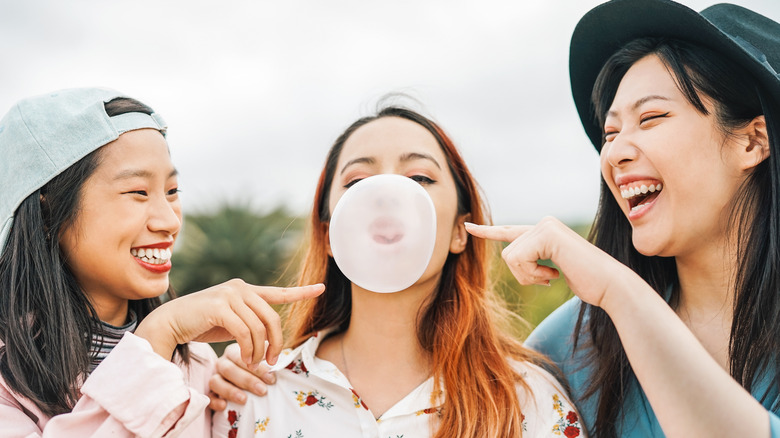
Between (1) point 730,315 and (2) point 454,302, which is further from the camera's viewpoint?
(2) point 454,302

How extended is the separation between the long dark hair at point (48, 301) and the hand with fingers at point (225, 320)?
0.30m

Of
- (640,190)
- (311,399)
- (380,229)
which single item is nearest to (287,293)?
(380,229)

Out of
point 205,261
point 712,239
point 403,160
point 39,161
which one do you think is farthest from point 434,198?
point 205,261

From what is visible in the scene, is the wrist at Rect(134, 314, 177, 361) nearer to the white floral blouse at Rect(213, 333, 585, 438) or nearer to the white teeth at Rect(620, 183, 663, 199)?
the white floral blouse at Rect(213, 333, 585, 438)

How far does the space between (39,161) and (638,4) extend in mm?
2307

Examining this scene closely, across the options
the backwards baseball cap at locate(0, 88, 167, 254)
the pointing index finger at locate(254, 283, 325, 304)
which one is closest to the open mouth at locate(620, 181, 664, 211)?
the pointing index finger at locate(254, 283, 325, 304)

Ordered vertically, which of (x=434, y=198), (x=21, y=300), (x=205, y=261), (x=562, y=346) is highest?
(x=434, y=198)

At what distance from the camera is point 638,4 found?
2.52 metres

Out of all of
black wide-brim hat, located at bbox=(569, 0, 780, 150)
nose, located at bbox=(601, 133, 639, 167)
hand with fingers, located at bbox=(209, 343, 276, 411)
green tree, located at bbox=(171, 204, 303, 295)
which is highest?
black wide-brim hat, located at bbox=(569, 0, 780, 150)

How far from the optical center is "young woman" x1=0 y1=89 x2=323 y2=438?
2.06m

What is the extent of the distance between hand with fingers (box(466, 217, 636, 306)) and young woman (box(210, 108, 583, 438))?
529mm

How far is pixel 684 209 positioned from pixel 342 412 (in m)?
1.46

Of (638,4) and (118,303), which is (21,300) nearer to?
(118,303)

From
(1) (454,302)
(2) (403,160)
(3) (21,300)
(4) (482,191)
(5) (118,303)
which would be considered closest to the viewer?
(3) (21,300)
